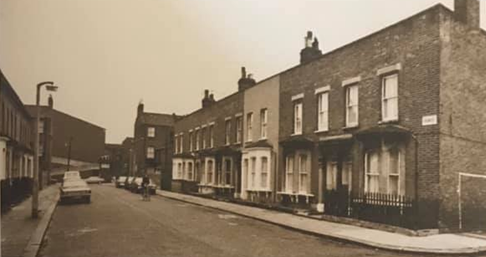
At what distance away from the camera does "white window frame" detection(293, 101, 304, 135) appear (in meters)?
18.0

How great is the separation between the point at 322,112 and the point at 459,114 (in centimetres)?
519

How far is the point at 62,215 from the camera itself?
15.8m

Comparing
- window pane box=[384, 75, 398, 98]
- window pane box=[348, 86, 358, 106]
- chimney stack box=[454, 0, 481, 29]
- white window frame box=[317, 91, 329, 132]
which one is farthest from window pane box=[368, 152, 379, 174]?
chimney stack box=[454, 0, 481, 29]

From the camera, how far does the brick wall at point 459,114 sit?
12.0 metres

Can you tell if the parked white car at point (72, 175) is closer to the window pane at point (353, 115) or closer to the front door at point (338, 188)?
the front door at point (338, 188)

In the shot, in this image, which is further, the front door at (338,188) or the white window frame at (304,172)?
the white window frame at (304,172)

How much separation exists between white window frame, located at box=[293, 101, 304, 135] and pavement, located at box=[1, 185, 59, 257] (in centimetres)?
809

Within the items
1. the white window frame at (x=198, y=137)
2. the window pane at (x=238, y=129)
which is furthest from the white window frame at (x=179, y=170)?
the window pane at (x=238, y=129)

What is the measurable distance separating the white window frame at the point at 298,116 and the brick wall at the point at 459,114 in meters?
6.42

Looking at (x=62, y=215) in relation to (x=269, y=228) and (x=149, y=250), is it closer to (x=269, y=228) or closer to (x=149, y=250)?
(x=269, y=228)

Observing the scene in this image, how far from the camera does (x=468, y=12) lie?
12.8m

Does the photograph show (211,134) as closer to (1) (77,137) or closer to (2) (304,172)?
(2) (304,172)

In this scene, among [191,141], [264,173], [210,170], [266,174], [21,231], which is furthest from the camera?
[191,141]

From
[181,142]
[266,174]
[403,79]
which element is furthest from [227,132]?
[403,79]
